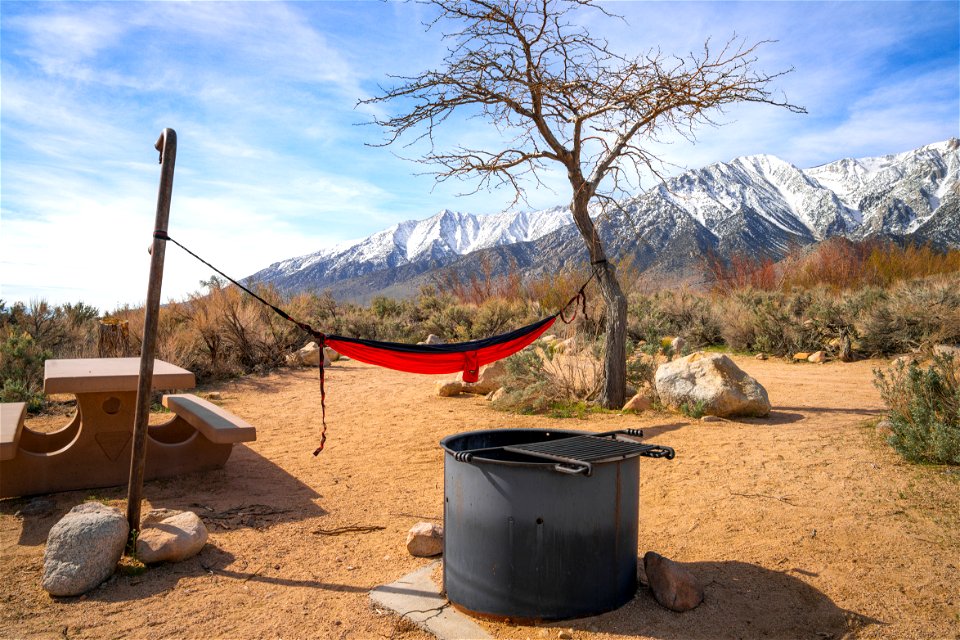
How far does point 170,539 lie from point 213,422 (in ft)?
3.33

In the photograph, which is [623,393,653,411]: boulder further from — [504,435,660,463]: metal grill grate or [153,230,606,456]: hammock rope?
[504,435,660,463]: metal grill grate

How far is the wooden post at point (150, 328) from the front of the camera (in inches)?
116

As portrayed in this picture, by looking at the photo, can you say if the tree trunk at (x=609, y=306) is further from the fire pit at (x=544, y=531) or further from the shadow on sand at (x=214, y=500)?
the fire pit at (x=544, y=531)

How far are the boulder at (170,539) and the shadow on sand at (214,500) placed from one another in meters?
0.31

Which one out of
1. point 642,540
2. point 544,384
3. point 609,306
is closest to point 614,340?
point 609,306

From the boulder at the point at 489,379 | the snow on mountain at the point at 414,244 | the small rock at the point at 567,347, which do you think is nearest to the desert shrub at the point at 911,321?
the small rock at the point at 567,347

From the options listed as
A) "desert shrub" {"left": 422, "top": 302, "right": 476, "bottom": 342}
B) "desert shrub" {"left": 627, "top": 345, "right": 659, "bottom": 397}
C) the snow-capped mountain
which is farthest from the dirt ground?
the snow-capped mountain

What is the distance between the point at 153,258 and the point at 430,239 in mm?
109261

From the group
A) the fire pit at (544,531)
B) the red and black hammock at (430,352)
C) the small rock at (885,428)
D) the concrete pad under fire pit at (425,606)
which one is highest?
the red and black hammock at (430,352)

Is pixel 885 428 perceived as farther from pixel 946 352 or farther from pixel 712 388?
pixel 712 388

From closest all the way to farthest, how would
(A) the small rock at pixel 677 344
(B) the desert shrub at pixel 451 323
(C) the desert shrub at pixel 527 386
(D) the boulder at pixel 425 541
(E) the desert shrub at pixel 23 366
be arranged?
(D) the boulder at pixel 425 541 < (C) the desert shrub at pixel 527 386 < (E) the desert shrub at pixel 23 366 < (A) the small rock at pixel 677 344 < (B) the desert shrub at pixel 451 323

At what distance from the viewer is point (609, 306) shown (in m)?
6.03

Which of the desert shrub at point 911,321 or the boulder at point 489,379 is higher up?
the desert shrub at point 911,321

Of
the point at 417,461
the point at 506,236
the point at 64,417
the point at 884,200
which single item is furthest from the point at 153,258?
the point at 506,236
